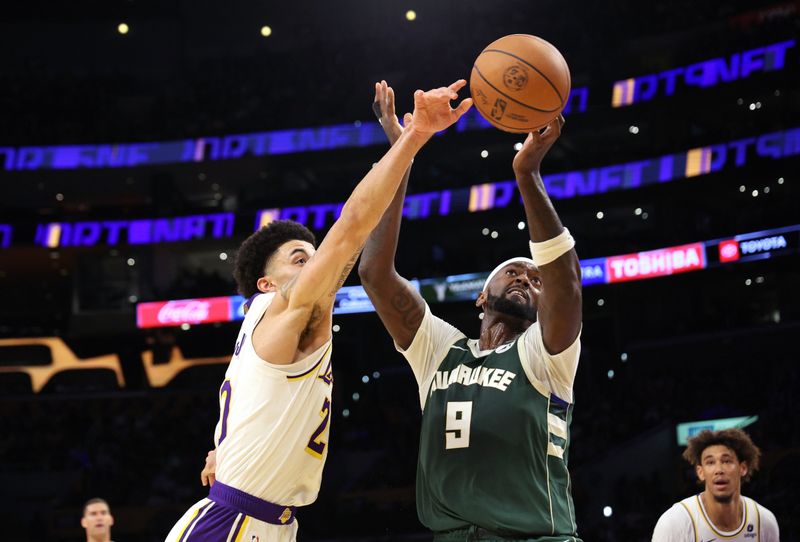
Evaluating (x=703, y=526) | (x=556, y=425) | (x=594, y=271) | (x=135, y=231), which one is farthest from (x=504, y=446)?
(x=135, y=231)

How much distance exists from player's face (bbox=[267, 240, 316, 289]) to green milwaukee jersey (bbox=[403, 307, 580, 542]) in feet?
3.25

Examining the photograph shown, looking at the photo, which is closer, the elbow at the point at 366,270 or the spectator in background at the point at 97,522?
the elbow at the point at 366,270

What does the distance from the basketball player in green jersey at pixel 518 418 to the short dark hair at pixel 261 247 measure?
77 centimetres

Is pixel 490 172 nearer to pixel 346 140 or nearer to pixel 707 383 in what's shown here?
pixel 346 140

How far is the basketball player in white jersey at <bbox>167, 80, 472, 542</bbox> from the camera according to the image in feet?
10.8

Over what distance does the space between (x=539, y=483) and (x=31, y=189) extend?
94.3 feet

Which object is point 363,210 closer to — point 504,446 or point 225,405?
point 225,405

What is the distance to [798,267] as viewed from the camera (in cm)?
2350

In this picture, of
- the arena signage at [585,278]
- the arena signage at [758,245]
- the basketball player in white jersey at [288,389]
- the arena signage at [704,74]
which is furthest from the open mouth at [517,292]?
the arena signage at [704,74]

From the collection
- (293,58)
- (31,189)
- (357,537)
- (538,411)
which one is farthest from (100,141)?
(538,411)

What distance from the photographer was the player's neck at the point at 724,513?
19.4 ft

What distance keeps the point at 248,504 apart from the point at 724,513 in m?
3.84

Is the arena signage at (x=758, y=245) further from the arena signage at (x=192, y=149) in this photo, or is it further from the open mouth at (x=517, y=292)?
the open mouth at (x=517, y=292)

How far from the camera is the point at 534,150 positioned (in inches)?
159
